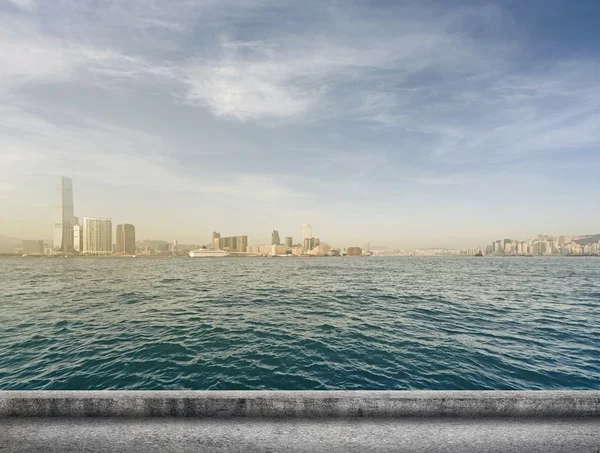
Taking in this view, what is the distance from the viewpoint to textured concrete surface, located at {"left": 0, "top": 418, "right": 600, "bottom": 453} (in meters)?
3.62

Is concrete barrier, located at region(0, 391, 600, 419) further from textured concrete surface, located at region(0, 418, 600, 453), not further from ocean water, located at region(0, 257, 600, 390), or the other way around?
ocean water, located at region(0, 257, 600, 390)

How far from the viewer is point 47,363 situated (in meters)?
11.5

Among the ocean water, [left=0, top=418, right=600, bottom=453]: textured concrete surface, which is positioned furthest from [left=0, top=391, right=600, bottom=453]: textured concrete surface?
the ocean water

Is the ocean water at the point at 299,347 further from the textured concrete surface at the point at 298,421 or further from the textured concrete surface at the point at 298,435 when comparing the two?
the textured concrete surface at the point at 298,435

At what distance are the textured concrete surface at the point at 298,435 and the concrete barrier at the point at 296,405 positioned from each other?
0.29 feet

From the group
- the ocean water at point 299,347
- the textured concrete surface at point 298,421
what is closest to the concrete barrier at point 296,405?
the textured concrete surface at point 298,421

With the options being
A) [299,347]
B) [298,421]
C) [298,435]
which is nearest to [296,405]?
[298,421]

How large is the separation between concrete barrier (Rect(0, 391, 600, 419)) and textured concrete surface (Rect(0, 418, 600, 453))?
89 mm

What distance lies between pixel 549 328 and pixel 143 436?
821 inches

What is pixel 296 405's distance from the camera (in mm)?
4238

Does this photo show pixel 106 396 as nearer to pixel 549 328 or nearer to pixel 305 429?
pixel 305 429

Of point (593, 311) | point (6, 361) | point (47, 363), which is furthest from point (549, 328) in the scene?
point (6, 361)

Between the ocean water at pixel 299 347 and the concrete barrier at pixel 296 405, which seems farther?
the ocean water at pixel 299 347

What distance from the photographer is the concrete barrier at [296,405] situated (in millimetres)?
4184
